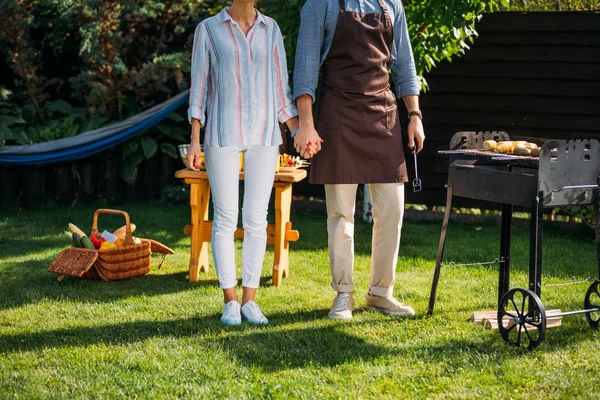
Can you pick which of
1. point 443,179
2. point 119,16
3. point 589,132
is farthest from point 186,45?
point 589,132

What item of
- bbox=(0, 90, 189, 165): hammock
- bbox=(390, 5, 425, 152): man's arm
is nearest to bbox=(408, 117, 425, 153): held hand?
bbox=(390, 5, 425, 152): man's arm

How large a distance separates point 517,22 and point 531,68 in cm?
36

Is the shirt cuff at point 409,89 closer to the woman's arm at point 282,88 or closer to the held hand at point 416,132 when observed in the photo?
the held hand at point 416,132

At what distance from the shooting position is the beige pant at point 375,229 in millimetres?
3832

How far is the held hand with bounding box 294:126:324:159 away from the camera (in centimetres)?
362

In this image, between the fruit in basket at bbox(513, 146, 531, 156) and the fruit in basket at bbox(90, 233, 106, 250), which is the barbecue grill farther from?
the fruit in basket at bbox(90, 233, 106, 250)

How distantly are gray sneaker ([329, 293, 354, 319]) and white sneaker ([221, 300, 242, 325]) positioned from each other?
16.8 inches

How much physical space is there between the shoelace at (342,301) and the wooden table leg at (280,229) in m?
0.71

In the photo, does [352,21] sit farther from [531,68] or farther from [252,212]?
[531,68]

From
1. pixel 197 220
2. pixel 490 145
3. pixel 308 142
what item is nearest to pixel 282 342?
pixel 308 142

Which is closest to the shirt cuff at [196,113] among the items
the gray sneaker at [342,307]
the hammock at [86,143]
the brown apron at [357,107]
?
the brown apron at [357,107]

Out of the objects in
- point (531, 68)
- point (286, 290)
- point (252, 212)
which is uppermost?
point (531, 68)

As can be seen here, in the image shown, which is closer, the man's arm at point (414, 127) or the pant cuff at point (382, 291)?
the man's arm at point (414, 127)

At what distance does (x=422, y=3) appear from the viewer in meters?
5.60
